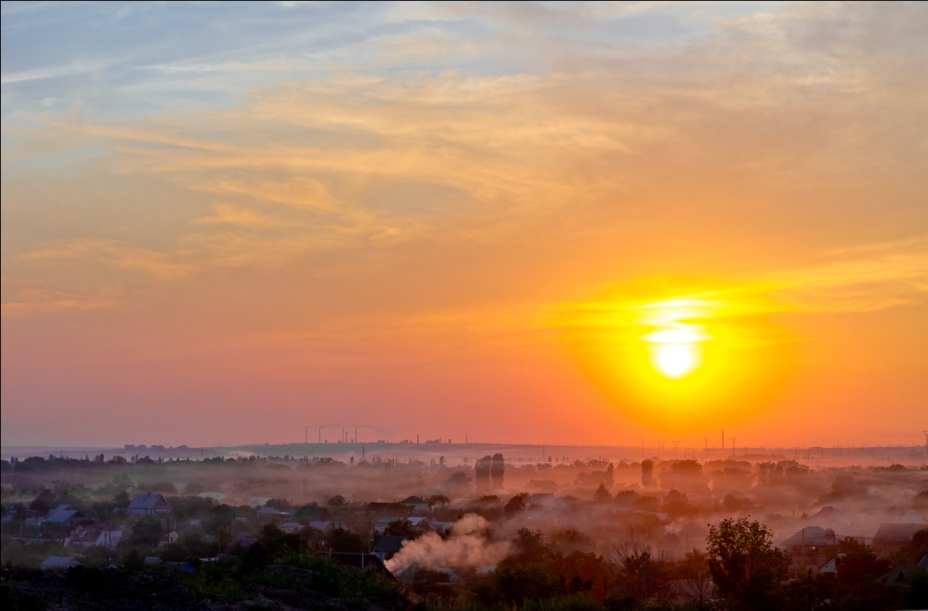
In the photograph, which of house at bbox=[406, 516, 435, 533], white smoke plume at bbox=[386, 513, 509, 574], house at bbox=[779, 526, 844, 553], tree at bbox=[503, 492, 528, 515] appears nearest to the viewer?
house at bbox=[779, 526, 844, 553]

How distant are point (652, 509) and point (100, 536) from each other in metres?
29.3

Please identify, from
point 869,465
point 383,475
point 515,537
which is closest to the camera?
point 869,465

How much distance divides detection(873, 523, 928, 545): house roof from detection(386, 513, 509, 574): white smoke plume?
11526 millimetres

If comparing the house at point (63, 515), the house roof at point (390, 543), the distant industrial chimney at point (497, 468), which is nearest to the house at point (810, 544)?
the house roof at point (390, 543)

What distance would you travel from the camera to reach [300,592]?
54.2 ft

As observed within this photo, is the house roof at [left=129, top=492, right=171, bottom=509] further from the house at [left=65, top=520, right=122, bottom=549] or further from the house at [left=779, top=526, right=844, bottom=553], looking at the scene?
the house at [left=779, top=526, right=844, bottom=553]

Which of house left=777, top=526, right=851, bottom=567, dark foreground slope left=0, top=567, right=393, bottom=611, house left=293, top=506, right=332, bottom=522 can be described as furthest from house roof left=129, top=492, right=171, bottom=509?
dark foreground slope left=0, top=567, right=393, bottom=611

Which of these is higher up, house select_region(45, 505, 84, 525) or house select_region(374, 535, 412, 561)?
house select_region(374, 535, 412, 561)

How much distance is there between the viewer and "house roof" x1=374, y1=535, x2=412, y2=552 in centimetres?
3629

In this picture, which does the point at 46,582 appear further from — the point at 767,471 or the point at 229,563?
the point at 767,471

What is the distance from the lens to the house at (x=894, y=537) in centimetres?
2370

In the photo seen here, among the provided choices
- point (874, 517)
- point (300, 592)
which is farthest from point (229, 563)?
point (874, 517)

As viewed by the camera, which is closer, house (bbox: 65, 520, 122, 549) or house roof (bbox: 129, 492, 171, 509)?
house (bbox: 65, 520, 122, 549)

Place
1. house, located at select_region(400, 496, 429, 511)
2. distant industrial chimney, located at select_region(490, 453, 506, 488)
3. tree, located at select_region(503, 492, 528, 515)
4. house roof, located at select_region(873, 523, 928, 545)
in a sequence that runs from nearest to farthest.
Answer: house roof, located at select_region(873, 523, 928, 545) < tree, located at select_region(503, 492, 528, 515) < house, located at select_region(400, 496, 429, 511) < distant industrial chimney, located at select_region(490, 453, 506, 488)
